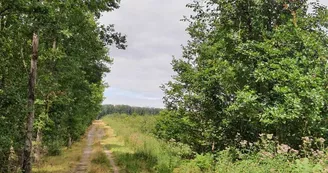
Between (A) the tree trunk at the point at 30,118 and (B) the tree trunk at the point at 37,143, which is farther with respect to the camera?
(B) the tree trunk at the point at 37,143

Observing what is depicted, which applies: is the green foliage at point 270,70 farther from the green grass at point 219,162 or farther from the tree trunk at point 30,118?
the tree trunk at point 30,118

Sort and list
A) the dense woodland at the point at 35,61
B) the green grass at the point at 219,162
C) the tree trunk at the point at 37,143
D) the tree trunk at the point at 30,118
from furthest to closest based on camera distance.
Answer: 1. the tree trunk at the point at 37,143
2. the tree trunk at the point at 30,118
3. the dense woodland at the point at 35,61
4. the green grass at the point at 219,162

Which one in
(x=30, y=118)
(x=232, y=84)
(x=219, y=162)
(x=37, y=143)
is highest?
(x=232, y=84)

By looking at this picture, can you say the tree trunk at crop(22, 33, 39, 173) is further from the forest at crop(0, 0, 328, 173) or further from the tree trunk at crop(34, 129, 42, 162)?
the tree trunk at crop(34, 129, 42, 162)

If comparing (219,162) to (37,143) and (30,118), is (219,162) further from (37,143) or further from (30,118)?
(37,143)

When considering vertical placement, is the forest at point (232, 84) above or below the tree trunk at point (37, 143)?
above

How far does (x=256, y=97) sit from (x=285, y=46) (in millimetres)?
2063

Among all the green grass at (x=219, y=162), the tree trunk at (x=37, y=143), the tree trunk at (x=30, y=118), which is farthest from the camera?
the tree trunk at (x=37, y=143)

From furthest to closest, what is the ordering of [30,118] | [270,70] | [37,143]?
[37,143] < [30,118] < [270,70]

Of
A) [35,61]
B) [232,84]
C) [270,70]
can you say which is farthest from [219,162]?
[35,61]

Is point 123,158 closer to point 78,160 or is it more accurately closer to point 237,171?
point 78,160

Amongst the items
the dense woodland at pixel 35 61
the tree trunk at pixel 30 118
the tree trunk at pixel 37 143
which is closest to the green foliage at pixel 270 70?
the dense woodland at pixel 35 61

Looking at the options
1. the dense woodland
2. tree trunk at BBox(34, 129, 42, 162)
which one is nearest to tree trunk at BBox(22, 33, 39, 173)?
the dense woodland

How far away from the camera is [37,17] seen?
26.2 ft
